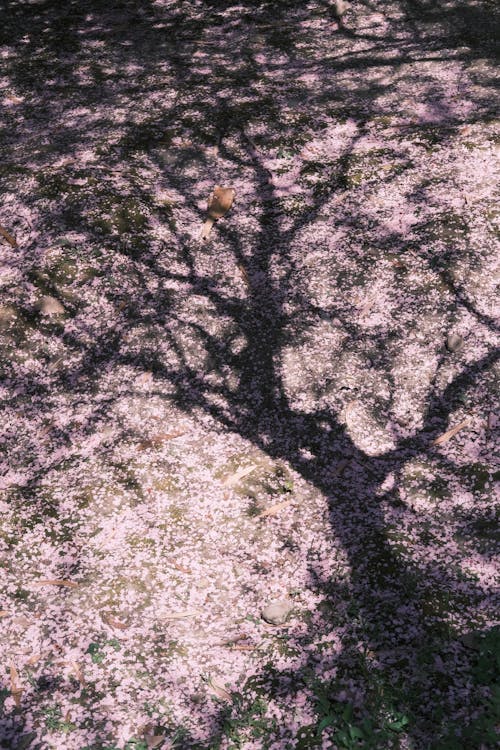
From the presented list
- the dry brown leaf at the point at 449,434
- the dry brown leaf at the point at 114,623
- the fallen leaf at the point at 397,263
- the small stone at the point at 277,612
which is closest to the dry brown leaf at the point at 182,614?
the dry brown leaf at the point at 114,623

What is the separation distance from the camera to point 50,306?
5875 millimetres

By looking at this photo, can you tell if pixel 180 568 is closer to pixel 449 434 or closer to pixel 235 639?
pixel 235 639

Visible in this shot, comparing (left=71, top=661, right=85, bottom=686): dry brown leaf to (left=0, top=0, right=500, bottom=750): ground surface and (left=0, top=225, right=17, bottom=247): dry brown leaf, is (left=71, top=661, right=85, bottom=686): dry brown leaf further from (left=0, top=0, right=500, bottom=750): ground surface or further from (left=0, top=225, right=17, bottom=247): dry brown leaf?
(left=0, top=225, right=17, bottom=247): dry brown leaf

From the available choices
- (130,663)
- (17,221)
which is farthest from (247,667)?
(17,221)

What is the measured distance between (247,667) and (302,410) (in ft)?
6.60

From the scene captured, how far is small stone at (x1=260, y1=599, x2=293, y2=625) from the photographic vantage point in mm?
3834

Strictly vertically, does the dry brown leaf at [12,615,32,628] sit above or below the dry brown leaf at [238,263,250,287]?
below

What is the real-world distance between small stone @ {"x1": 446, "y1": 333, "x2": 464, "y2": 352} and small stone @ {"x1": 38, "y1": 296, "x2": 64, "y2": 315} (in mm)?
3382

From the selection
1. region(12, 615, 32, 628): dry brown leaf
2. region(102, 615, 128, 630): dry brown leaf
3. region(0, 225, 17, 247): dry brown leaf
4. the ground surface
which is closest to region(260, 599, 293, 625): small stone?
the ground surface

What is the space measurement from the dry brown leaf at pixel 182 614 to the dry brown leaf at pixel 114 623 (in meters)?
0.24

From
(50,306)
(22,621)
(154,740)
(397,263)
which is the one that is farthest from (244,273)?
(154,740)

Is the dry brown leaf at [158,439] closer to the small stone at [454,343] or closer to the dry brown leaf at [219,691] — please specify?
the dry brown leaf at [219,691]

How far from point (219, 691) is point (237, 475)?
1507mm

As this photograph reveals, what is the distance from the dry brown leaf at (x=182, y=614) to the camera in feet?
12.8
